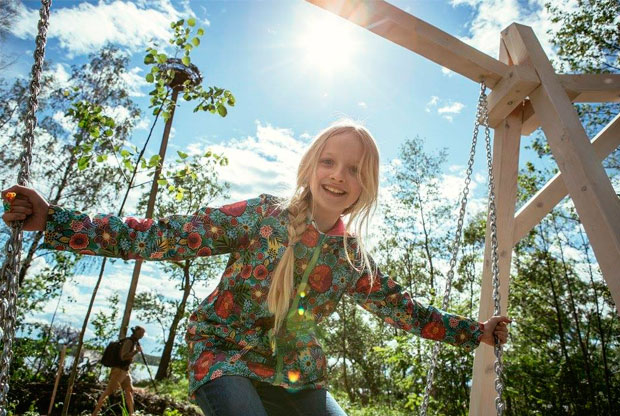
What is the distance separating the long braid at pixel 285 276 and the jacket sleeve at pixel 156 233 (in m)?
0.15

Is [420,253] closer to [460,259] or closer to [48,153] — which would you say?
[460,259]

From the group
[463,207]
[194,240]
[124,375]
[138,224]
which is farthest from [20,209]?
[124,375]

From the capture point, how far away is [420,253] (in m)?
17.6

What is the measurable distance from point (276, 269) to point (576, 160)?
1.88 m

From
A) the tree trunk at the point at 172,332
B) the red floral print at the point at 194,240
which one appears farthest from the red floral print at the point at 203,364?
the tree trunk at the point at 172,332

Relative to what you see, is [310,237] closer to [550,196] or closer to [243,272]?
[243,272]

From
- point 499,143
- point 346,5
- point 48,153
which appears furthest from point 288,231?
point 48,153

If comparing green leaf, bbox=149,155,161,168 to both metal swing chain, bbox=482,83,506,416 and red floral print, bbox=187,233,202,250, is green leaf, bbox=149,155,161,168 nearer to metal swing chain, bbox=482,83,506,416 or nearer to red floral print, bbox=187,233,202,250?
red floral print, bbox=187,233,202,250

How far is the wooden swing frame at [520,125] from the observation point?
221 centimetres

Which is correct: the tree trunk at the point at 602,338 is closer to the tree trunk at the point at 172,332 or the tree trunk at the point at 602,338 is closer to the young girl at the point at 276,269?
the young girl at the point at 276,269

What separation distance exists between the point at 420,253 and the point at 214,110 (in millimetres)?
15244

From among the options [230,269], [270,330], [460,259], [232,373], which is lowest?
[232,373]

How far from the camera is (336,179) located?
1824 mm

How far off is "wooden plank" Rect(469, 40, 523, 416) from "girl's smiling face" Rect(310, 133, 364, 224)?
1.31 metres
